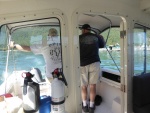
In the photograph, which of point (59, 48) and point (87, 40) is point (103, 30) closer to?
point (87, 40)

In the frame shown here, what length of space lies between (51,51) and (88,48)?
1.08 m

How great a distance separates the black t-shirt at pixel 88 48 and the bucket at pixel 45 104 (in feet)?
4.05

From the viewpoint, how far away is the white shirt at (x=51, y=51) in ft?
5.17

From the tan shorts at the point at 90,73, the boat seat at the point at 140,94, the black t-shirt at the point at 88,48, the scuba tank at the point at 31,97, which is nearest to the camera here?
the scuba tank at the point at 31,97

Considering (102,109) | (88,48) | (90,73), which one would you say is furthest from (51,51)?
(102,109)

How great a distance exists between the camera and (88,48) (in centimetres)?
256

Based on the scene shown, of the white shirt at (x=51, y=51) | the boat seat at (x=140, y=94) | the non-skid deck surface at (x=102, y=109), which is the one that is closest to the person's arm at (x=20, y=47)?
the white shirt at (x=51, y=51)

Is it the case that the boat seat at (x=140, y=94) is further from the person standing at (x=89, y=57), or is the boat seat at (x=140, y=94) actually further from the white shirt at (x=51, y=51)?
the white shirt at (x=51, y=51)

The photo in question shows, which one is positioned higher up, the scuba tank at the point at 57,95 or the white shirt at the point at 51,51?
the white shirt at the point at 51,51

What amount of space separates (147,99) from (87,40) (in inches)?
51.6

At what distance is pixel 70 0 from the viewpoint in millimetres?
1554

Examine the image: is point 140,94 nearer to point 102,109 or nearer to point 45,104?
point 102,109

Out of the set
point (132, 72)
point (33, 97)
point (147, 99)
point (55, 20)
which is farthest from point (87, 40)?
point (33, 97)

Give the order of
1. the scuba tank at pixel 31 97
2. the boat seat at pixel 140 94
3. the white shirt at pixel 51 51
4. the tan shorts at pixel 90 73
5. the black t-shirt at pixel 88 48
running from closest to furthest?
the scuba tank at pixel 31 97
the white shirt at pixel 51 51
the boat seat at pixel 140 94
the black t-shirt at pixel 88 48
the tan shorts at pixel 90 73
